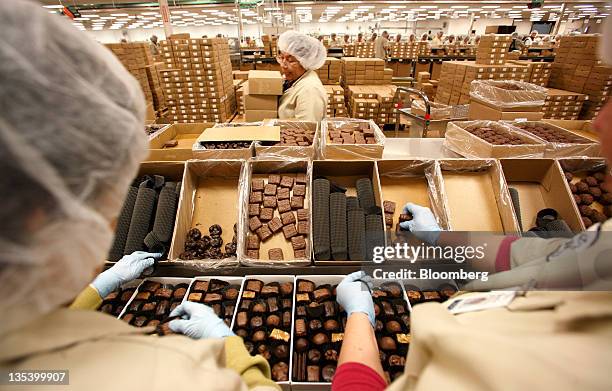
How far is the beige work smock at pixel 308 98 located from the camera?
10.8 ft

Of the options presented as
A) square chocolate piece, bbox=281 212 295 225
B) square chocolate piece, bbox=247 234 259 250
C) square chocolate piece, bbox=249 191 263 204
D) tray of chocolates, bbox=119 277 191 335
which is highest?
square chocolate piece, bbox=249 191 263 204

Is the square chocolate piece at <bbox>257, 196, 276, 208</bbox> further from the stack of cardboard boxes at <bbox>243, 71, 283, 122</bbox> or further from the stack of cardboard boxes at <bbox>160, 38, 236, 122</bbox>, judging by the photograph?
the stack of cardboard boxes at <bbox>160, 38, 236, 122</bbox>

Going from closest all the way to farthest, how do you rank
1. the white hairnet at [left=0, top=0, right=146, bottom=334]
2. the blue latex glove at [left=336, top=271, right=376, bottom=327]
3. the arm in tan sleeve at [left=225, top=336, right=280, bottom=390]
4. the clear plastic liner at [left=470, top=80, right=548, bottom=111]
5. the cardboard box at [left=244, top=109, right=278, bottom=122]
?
the white hairnet at [left=0, top=0, right=146, bottom=334]
the arm in tan sleeve at [left=225, top=336, right=280, bottom=390]
the blue latex glove at [left=336, top=271, right=376, bottom=327]
the clear plastic liner at [left=470, top=80, right=548, bottom=111]
the cardboard box at [left=244, top=109, right=278, bottom=122]

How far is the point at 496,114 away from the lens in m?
3.68

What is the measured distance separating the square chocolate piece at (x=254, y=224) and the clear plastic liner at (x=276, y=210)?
3 cm

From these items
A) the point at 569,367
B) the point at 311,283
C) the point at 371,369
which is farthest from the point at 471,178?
the point at 569,367

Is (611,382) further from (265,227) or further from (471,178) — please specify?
(471,178)

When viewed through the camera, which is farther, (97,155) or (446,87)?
(446,87)

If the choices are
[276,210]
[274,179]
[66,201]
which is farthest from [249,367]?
[274,179]

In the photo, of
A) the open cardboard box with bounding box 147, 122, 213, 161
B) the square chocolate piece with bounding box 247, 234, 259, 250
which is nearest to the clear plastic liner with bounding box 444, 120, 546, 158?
the square chocolate piece with bounding box 247, 234, 259, 250

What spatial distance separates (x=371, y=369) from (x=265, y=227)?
1.31 metres

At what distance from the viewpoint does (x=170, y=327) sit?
1.45 m

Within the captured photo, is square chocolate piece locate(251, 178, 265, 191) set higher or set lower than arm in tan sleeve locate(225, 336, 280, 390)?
lower

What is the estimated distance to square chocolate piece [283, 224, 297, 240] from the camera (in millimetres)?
2109
